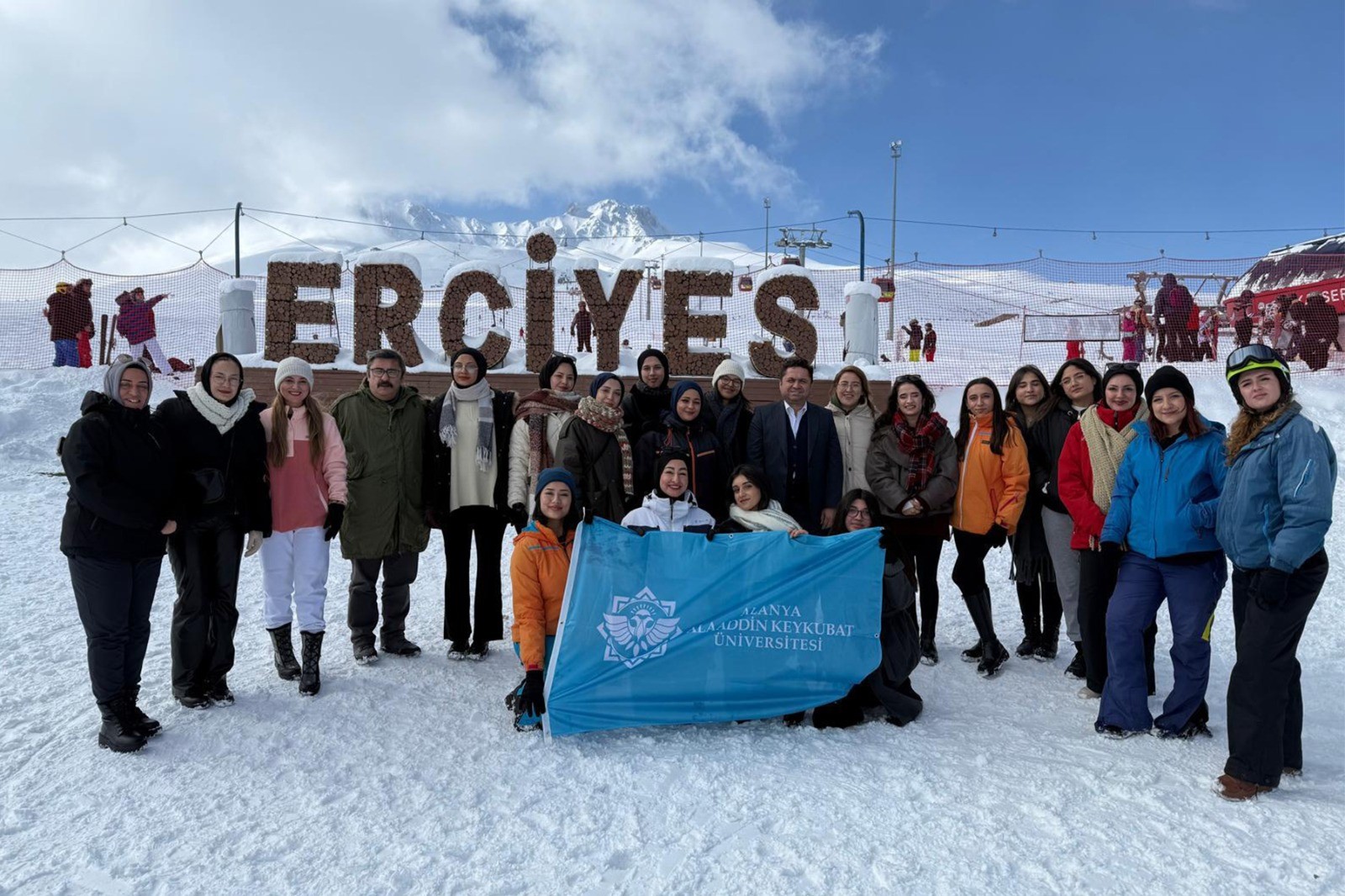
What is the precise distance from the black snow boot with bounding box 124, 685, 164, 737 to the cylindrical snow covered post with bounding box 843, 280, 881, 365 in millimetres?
9099

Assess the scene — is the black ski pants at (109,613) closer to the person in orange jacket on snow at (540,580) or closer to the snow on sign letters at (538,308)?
the person in orange jacket on snow at (540,580)

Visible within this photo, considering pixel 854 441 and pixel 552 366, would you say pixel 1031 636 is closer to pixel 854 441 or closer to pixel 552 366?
pixel 854 441

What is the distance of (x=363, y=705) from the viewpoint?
12.7 feet

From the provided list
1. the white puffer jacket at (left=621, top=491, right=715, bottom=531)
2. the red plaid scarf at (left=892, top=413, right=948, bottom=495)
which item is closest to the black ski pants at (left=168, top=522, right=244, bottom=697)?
the white puffer jacket at (left=621, top=491, right=715, bottom=531)

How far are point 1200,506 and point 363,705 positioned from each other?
13.3ft

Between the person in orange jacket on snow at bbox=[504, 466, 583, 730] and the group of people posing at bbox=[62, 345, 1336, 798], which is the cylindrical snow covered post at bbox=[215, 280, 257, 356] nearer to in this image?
the group of people posing at bbox=[62, 345, 1336, 798]

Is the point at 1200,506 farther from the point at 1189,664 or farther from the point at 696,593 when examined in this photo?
the point at 696,593

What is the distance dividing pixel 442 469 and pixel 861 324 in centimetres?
759

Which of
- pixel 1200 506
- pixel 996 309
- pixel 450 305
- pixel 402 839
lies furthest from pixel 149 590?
pixel 996 309

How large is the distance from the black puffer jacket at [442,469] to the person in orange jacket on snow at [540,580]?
0.75 metres

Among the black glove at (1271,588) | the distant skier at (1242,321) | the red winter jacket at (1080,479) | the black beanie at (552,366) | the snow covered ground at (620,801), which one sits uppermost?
the distant skier at (1242,321)

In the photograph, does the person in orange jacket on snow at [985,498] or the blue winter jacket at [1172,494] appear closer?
the blue winter jacket at [1172,494]

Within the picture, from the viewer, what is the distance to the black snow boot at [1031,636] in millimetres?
4777

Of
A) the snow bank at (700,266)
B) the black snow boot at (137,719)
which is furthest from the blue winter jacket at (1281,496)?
the snow bank at (700,266)
